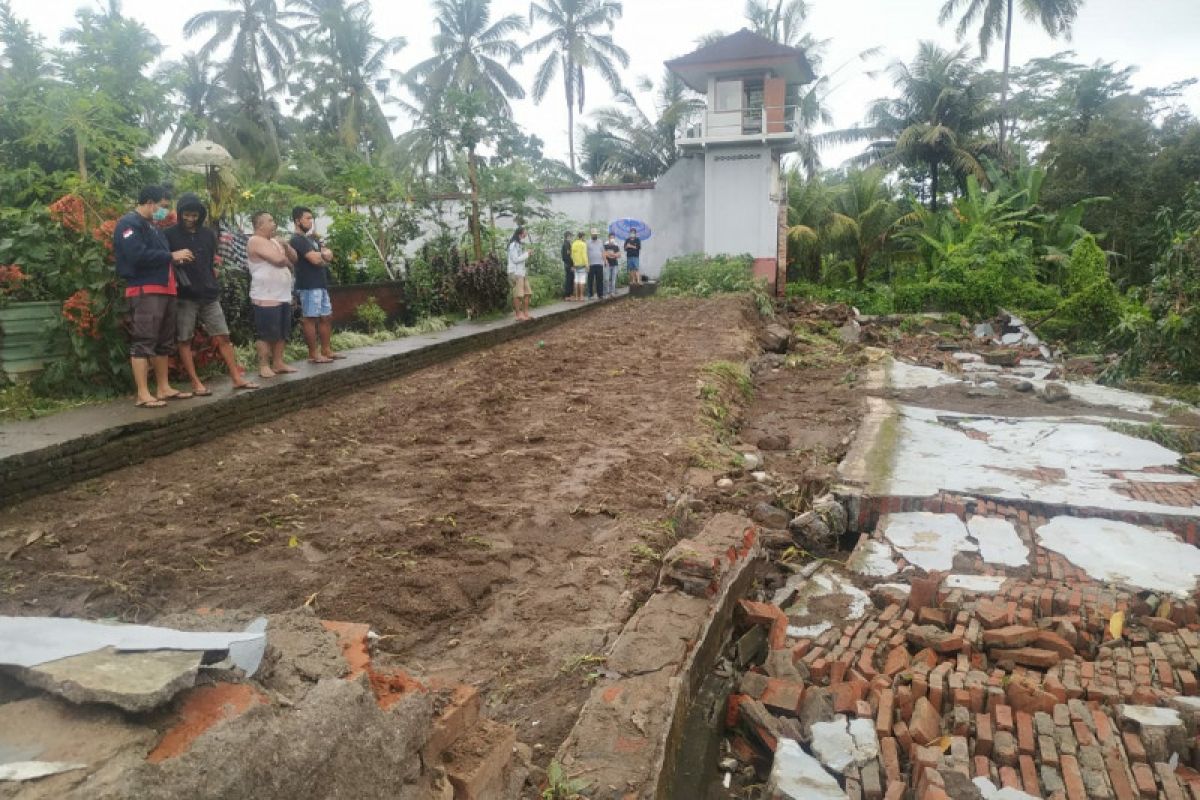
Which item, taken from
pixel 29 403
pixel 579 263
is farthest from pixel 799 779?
pixel 579 263

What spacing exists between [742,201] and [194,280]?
58.9 ft

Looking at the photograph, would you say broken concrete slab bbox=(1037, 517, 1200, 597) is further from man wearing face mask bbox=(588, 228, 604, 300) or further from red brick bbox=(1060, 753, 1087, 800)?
man wearing face mask bbox=(588, 228, 604, 300)

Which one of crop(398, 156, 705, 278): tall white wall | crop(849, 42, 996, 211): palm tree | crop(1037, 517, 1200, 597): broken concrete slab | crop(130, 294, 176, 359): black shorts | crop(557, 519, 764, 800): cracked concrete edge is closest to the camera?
crop(557, 519, 764, 800): cracked concrete edge

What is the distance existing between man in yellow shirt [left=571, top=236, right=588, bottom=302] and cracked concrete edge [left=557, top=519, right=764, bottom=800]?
41.4 feet

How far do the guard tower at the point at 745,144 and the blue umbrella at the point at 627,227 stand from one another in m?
1.71

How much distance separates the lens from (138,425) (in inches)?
192

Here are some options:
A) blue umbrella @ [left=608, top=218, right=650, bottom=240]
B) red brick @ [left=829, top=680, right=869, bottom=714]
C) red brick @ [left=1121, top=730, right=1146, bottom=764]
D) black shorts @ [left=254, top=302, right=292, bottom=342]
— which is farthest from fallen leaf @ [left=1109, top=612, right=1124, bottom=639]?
blue umbrella @ [left=608, top=218, right=650, bottom=240]

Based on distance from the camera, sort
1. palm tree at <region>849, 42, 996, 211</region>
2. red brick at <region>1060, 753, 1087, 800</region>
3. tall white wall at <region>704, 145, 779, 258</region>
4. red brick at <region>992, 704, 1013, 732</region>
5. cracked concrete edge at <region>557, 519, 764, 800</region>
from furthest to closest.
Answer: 1. palm tree at <region>849, 42, 996, 211</region>
2. tall white wall at <region>704, 145, 779, 258</region>
3. red brick at <region>992, 704, 1013, 732</region>
4. red brick at <region>1060, 753, 1087, 800</region>
5. cracked concrete edge at <region>557, 519, 764, 800</region>

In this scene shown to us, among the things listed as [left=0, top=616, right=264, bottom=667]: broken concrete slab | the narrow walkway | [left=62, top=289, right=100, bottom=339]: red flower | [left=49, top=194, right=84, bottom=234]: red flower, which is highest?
[left=49, top=194, right=84, bottom=234]: red flower

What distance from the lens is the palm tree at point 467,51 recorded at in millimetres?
31859

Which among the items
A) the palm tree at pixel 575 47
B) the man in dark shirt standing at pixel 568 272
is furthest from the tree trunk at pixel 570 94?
the man in dark shirt standing at pixel 568 272

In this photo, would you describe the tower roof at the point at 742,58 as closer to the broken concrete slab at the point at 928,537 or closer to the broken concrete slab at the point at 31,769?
the broken concrete slab at the point at 928,537

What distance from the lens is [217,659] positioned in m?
1.46

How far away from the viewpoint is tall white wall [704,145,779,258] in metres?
21.5
